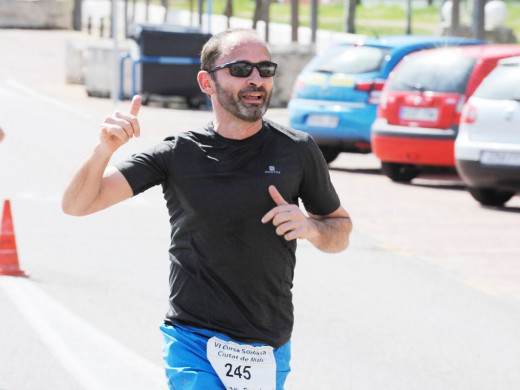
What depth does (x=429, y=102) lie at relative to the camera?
51.3ft

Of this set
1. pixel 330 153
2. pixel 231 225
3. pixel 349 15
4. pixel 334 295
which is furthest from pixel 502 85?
pixel 349 15

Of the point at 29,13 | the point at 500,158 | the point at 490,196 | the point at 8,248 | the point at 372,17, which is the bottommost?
the point at 372,17

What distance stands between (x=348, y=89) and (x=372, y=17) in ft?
196

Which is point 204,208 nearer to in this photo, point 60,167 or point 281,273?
point 281,273

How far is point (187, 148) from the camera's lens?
4297 millimetres

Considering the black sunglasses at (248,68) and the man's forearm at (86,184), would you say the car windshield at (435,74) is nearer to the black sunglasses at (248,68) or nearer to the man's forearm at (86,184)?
the black sunglasses at (248,68)

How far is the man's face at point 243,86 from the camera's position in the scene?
13.7ft

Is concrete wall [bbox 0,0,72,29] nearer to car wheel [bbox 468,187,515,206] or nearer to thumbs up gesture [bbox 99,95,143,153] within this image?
car wheel [bbox 468,187,515,206]

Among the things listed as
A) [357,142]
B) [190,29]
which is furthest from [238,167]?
[190,29]

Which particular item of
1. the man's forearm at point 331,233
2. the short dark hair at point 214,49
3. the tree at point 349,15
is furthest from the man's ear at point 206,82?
the tree at point 349,15

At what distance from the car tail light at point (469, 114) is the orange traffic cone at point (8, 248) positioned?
5929 mm

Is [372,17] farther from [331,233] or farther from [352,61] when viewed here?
[331,233]

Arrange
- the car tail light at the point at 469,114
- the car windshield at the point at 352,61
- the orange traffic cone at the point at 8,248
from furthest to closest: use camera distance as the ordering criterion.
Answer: the car windshield at the point at 352,61, the car tail light at the point at 469,114, the orange traffic cone at the point at 8,248

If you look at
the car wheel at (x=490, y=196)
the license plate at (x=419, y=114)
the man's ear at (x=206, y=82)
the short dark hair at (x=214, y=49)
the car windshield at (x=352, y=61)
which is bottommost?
the car wheel at (x=490, y=196)
